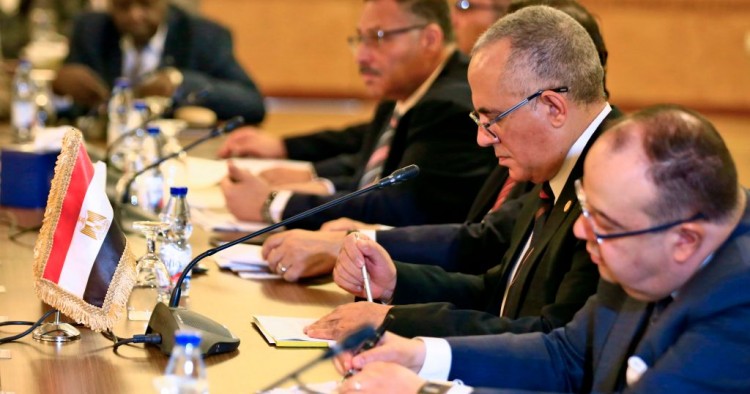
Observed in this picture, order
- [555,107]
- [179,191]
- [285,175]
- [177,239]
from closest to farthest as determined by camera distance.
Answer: [555,107]
[177,239]
[179,191]
[285,175]

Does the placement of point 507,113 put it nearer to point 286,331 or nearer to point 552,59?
point 552,59

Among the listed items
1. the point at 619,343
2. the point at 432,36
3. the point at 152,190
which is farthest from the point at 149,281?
the point at 432,36

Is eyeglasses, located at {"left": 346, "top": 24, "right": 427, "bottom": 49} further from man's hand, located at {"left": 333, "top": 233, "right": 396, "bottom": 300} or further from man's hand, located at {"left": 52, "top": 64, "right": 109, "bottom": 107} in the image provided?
man's hand, located at {"left": 52, "top": 64, "right": 109, "bottom": 107}

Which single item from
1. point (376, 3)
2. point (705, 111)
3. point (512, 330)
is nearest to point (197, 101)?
point (376, 3)

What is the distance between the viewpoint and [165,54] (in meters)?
5.69

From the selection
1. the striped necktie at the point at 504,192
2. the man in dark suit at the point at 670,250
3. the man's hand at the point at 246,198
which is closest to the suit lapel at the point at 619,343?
the man in dark suit at the point at 670,250

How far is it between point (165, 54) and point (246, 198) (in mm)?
2350

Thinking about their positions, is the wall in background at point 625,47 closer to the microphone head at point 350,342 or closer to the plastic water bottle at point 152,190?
the plastic water bottle at point 152,190

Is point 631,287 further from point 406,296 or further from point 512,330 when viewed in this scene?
point 406,296

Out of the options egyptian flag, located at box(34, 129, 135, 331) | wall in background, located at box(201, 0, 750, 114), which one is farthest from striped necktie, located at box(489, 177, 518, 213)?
wall in background, located at box(201, 0, 750, 114)

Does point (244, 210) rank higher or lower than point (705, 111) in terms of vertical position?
higher

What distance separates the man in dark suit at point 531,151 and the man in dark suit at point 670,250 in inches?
14.7

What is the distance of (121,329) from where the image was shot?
2.25 meters

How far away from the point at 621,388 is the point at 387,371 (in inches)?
14.9
